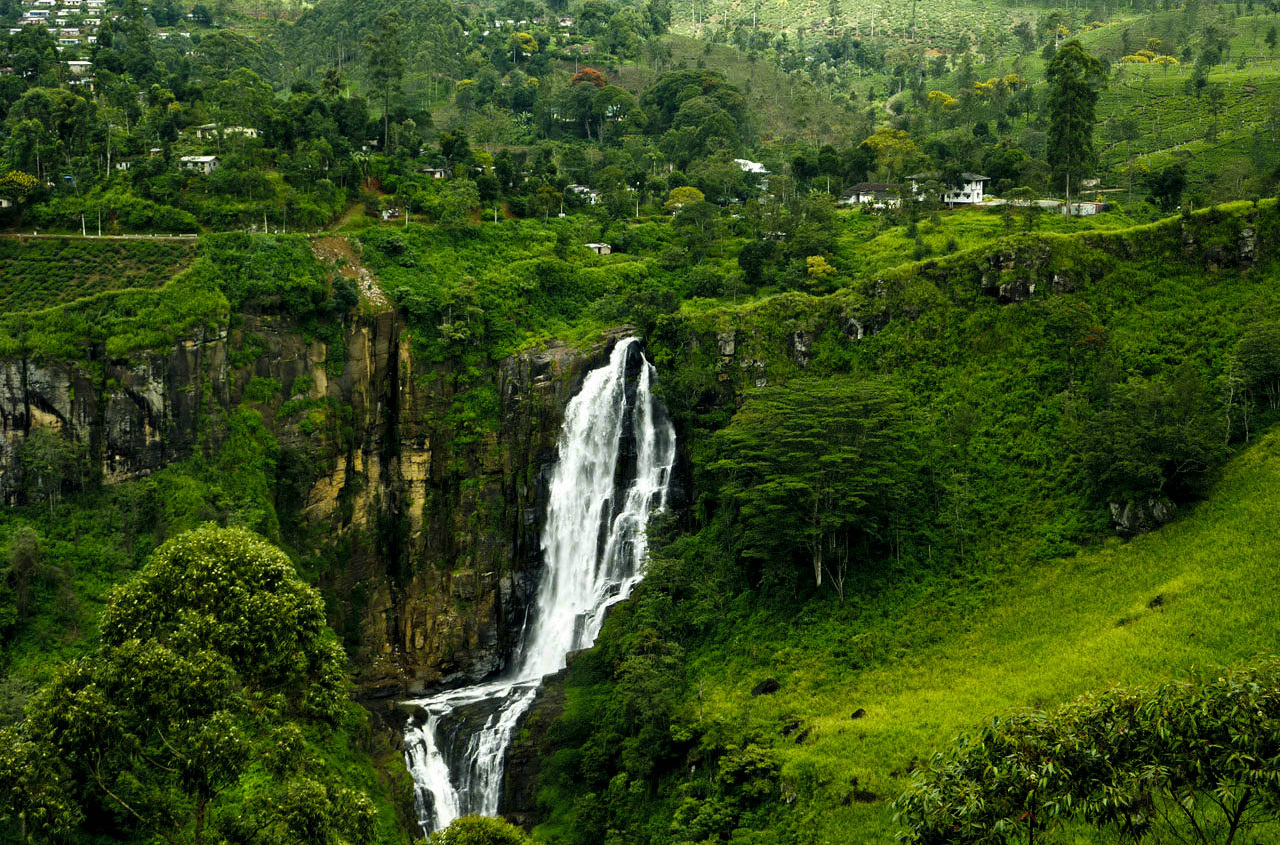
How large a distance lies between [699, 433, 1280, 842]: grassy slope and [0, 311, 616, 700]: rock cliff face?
15.9m

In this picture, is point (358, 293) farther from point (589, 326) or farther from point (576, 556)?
point (576, 556)

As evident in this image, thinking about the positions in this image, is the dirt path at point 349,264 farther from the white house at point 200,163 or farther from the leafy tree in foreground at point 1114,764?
the leafy tree in foreground at point 1114,764

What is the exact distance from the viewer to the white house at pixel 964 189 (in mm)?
73375

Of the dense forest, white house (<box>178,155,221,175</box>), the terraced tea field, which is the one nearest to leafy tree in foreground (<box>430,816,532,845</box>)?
→ the dense forest

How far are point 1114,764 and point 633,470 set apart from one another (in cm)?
3633

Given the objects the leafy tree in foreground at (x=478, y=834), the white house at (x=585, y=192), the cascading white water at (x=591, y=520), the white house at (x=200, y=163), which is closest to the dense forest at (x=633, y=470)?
the leafy tree in foreground at (x=478, y=834)

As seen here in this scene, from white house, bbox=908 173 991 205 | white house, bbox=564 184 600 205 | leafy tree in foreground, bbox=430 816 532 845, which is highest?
white house, bbox=908 173 991 205

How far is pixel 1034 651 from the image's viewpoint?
36969mm

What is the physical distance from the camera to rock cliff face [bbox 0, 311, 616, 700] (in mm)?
52406

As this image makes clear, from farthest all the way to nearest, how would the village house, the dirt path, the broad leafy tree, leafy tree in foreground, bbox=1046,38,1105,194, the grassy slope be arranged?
the village house → leafy tree in foreground, bbox=1046,38,1105,194 → the dirt path → the broad leafy tree → the grassy slope

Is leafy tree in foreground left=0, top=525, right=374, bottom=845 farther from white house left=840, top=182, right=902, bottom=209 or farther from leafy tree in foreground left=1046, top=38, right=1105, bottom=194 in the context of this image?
white house left=840, top=182, right=902, bottom=209

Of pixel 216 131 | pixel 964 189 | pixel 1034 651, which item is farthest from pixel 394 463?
pixel 964 189

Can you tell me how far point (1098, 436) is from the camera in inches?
1681

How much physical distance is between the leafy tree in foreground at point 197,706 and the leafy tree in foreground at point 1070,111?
52.9 metres
